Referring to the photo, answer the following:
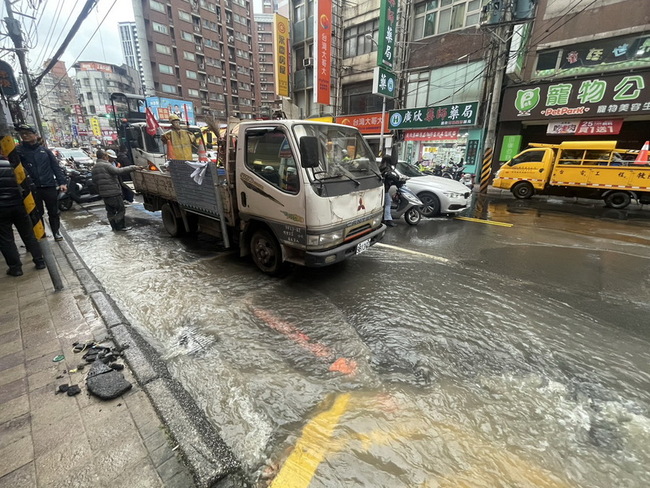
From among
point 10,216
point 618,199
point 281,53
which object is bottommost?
point 618,199

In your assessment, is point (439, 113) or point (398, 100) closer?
point (439, 113)

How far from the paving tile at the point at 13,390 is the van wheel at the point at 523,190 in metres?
13.6

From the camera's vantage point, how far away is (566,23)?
12188 millimetres

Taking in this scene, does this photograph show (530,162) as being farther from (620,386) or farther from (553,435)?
(553,435)

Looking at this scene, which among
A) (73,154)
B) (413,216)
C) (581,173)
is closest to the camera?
(413,216)

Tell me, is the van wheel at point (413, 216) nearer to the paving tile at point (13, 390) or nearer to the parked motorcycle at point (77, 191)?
the paving tile at point (13, 390)

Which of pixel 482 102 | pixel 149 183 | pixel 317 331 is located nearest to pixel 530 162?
pixel 482 102

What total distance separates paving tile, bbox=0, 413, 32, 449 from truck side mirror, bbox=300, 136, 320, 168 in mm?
3072

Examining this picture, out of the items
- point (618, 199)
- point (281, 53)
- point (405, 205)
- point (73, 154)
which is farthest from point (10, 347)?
point (281, 53)

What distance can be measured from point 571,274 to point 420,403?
3.88 meters

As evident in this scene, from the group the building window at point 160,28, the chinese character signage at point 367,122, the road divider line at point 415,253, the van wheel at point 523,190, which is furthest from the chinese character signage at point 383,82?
the building window at point 160,28

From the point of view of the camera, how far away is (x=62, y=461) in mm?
1760

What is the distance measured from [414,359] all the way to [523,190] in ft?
37.0

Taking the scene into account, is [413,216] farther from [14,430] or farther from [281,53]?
[281,53]
